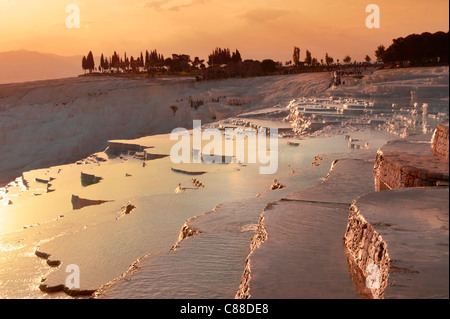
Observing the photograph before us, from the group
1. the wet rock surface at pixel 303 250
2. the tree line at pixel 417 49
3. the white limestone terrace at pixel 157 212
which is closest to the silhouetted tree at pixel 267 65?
the tree line at pixel 417 49

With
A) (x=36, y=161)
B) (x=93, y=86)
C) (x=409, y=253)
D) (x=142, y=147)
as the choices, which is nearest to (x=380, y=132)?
(x=142, y=147)

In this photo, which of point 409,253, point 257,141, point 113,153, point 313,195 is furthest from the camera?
point 113,153

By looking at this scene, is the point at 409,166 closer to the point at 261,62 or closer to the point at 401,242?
the point at 401,242

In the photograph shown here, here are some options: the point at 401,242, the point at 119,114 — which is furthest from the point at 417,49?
the point at 401,242

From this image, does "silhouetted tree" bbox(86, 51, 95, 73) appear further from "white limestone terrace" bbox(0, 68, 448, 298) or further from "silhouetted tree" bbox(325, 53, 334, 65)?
"white limestone terrace" bbox(0, 68, 448, 298)

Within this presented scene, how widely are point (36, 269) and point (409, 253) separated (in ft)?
18.5

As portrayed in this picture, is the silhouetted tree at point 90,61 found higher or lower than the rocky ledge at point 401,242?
higher

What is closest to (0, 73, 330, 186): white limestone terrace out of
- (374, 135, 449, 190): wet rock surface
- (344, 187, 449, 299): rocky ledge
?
(374, 135, 449, 190): wet rock surface

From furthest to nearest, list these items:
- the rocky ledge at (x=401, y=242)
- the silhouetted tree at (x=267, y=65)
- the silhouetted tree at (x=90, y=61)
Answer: the silhouetted tree at (x=90, y=61) → the silhouetted tree at (x=267, y=65) → the rocky ledge at (x=401, y=242)

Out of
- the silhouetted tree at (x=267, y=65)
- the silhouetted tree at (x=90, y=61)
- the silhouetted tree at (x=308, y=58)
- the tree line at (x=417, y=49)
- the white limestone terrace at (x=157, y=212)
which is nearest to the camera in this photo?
the white limestone terrace at (x=157, y=212)

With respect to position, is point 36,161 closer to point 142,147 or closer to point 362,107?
point 142,147

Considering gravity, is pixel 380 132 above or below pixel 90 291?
above

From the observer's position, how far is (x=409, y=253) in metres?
2.32

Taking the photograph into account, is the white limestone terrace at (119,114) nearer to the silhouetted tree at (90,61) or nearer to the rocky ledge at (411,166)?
the rocky ledge at (411,166)
